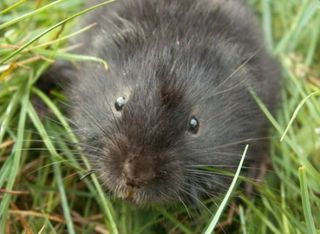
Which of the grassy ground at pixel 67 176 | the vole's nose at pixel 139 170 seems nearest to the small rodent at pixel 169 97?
the vole's nose at pixel 139 170

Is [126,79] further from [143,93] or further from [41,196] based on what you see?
[41,196]

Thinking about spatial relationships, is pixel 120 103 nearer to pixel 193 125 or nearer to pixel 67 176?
pixel 193 125

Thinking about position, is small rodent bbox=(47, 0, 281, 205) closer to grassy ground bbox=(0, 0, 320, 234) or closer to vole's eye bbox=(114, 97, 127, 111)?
vole's eye bbox=(114, 97, 127, 111)

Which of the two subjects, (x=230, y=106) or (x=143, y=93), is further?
(x=230, y=106)

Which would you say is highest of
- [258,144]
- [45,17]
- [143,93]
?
[143,93]

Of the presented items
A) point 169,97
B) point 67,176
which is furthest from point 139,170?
point 67,176

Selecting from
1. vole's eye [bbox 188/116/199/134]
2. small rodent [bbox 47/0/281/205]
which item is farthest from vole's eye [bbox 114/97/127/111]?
vole's eye [bbox 188/116/199/134]

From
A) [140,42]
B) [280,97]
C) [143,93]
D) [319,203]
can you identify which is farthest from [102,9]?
[319,203]
